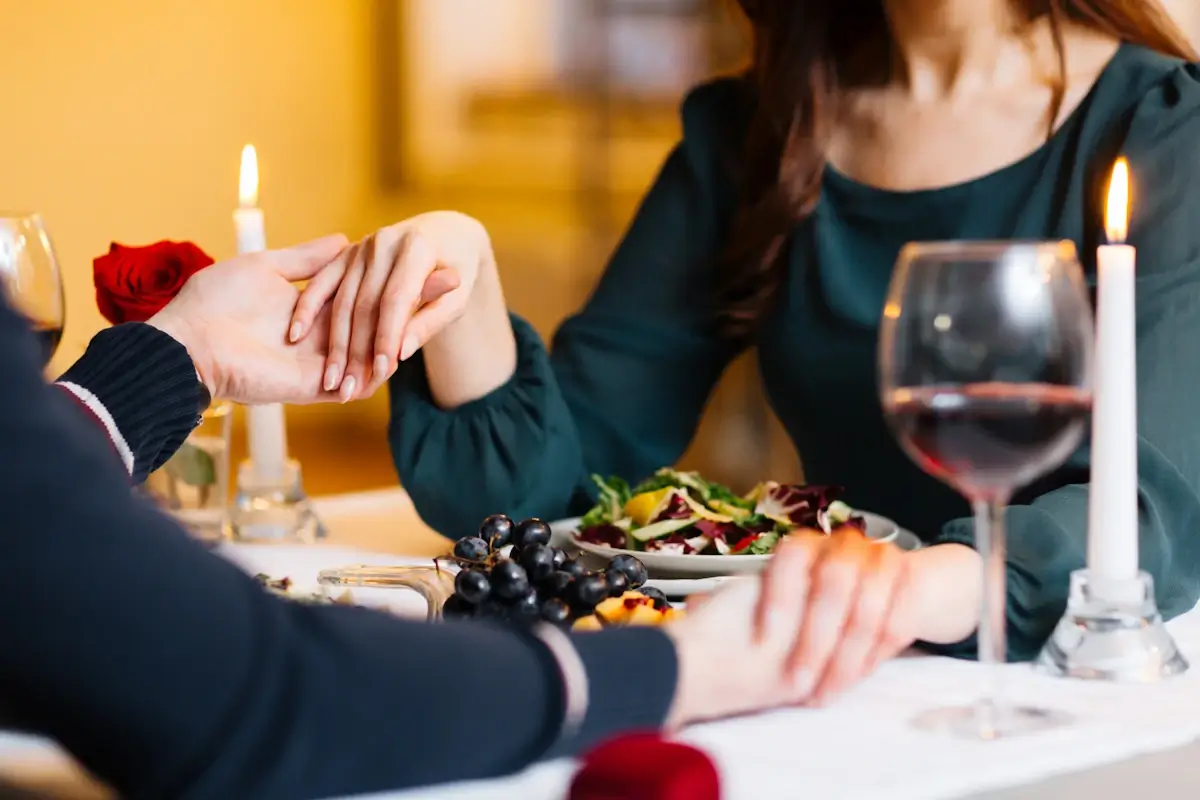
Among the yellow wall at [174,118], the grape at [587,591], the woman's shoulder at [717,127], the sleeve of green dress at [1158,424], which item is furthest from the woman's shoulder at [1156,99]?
the yellow wall at [174,118]

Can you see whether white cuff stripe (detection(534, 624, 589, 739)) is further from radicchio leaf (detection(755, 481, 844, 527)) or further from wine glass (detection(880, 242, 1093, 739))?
radicchio leaf (detection(755, 481, 844, 527))

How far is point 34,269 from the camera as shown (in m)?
1.16

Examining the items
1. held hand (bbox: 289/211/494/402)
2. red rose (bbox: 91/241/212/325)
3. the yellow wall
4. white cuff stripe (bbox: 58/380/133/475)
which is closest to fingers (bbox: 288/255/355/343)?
held hand (bbox: 289/211/494/402)

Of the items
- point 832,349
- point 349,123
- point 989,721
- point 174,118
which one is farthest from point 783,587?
point 349,123

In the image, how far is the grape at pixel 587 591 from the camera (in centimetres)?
87

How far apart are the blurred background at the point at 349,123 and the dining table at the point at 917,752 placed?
11.1ft

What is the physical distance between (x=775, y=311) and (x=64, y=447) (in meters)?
1.19

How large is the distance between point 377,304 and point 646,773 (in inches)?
29.4

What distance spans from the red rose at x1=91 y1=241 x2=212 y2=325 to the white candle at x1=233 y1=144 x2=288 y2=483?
0.08 metres

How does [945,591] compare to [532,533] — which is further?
[532,533]

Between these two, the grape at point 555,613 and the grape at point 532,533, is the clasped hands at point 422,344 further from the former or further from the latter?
the grape at point 532,533

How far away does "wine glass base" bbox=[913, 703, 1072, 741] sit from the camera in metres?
0.73

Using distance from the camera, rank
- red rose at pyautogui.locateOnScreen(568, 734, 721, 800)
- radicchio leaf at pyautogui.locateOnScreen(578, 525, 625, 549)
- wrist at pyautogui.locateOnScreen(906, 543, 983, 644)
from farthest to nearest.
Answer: radicchio leaf at pyautogui.locateOnScreen(578, 525, 625, 549) → wrist at pyautogui.locateOnScreen(906, 543, 983, 644) → red rose at pyautogui.locateOnScreen(568, 734, 721, 800)

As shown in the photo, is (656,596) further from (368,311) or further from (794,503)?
(368,311)
